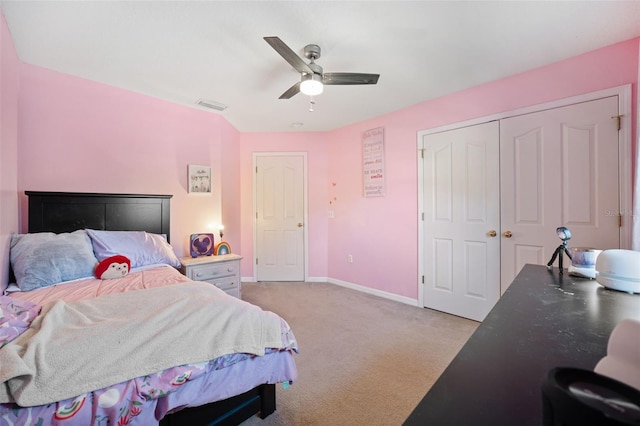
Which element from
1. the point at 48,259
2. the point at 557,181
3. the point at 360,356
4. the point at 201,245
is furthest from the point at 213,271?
the point at 557,181

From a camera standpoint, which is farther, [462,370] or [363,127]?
[363,127]

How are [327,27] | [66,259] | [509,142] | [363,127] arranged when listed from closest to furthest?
[327,27] < [66,259] < [509,142] < [363,127]

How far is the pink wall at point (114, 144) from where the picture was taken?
2264 mm

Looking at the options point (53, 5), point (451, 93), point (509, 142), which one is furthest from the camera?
point (451, 93)

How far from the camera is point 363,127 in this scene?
3688mm

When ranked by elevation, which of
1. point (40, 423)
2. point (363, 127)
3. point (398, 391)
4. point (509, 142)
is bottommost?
point (398, 391)

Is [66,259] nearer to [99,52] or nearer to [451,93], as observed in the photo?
[99,52]

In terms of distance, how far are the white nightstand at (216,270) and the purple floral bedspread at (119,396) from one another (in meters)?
1.46

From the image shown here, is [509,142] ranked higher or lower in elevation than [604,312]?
higher

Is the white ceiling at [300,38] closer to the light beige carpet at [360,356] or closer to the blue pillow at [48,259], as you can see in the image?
the blue pillow at [48,259]

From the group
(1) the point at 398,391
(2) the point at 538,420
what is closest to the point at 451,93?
(1) the point at 398,391

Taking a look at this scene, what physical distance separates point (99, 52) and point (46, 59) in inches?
20.7

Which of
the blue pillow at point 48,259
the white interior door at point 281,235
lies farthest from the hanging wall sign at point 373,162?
the blue pillow at point 48,259

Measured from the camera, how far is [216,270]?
9.58 ft
